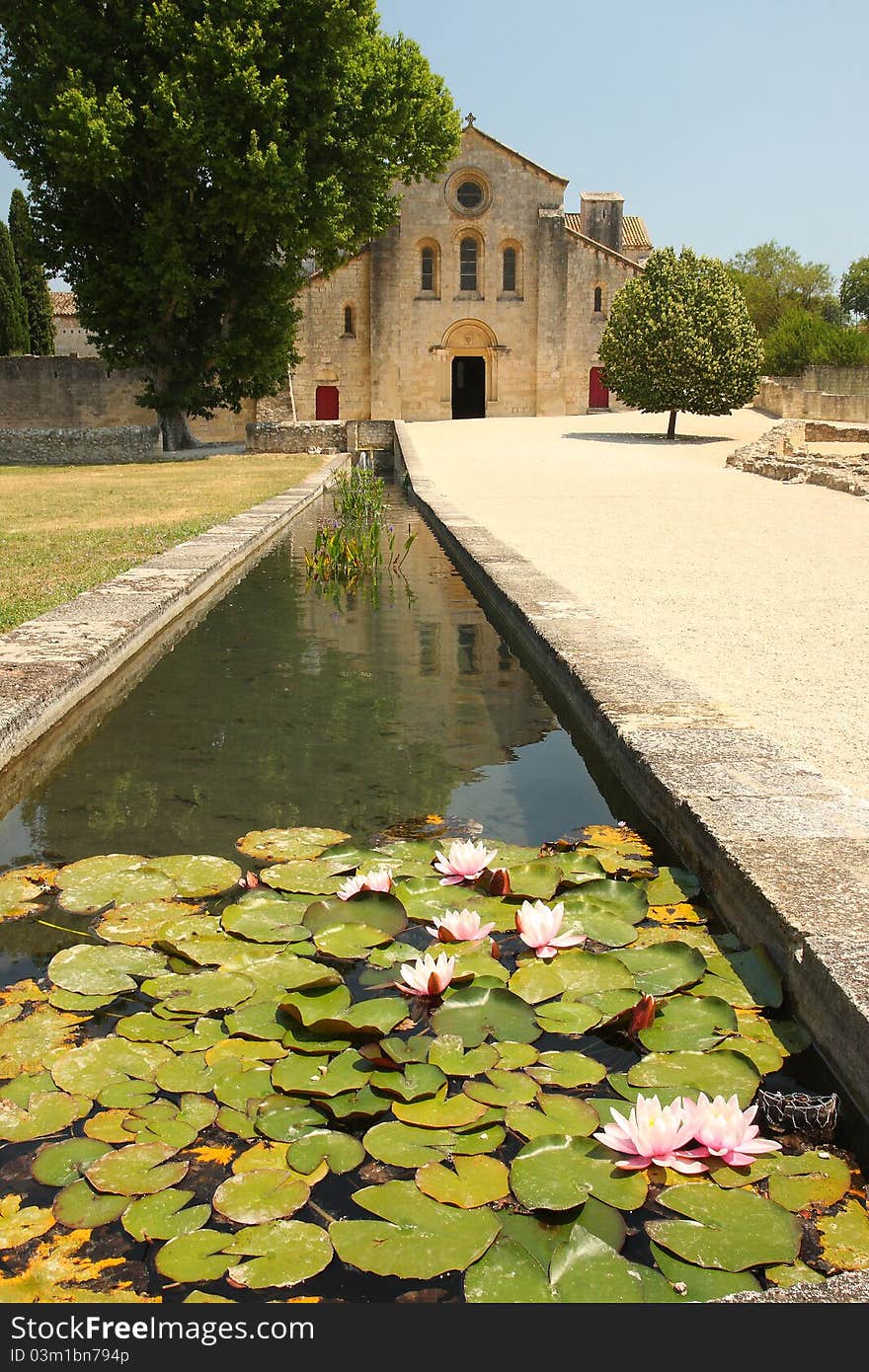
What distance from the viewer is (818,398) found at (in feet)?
133

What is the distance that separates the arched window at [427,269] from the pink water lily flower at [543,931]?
44413 millimetres

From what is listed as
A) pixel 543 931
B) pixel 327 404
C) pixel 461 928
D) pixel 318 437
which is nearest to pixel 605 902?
pixel 543 931

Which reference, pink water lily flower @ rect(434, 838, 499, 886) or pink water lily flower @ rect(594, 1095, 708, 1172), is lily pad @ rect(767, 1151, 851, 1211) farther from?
pink water lily flower @ rect(434, 838, 499, 886)

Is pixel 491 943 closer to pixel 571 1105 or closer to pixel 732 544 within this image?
pixel 571 1105

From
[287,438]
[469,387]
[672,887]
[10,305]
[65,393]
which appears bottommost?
[672,887]

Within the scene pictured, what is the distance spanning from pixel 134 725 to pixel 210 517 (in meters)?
7.32

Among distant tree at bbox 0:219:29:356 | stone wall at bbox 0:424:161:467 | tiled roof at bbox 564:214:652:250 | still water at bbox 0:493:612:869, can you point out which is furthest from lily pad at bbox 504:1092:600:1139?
tiled roof at bbox 564:214:652:250

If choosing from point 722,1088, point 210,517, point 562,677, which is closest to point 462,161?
point 210,517

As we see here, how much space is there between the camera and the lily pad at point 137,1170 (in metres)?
1.97

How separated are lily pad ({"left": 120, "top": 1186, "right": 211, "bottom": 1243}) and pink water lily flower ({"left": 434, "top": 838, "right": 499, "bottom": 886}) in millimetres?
1364

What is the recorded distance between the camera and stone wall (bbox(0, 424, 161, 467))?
86.9 feet

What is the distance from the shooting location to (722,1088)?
2246 millimetres

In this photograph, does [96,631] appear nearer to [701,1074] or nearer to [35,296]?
[701,1074]

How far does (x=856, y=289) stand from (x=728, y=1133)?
315 ft
